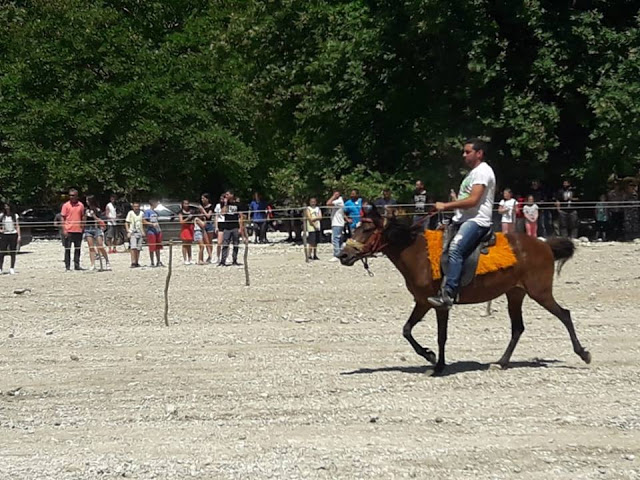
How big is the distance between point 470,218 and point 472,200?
313mm

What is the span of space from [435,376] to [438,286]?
0.95 meters

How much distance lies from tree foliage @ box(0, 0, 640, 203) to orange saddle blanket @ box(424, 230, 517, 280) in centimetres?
2154

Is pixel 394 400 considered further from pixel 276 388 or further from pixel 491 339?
pixel 491 339

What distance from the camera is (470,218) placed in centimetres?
1173

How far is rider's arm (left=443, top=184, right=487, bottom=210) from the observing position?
1147 centimetres

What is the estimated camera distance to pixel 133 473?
8375 mm

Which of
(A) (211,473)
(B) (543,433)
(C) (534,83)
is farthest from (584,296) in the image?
(C) (534,83)

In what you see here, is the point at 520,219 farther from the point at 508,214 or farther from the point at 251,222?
the point at 251,222

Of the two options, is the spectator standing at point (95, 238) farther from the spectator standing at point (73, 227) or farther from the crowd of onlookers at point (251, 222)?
the spectator standing at point (73, 227)

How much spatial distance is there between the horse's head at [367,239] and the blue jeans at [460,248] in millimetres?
835

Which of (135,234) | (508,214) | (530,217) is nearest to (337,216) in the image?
(508,214)

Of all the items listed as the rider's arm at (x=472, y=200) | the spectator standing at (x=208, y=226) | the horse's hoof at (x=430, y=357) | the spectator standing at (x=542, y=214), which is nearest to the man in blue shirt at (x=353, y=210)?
the spectator standing at (x=208, y=226)

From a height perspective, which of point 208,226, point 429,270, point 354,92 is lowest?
point 429,270

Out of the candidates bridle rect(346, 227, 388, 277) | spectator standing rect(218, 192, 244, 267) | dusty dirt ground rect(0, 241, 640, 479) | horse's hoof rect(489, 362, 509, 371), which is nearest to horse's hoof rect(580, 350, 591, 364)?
dusty dirt ground rect(0, 241, 640, 479)
